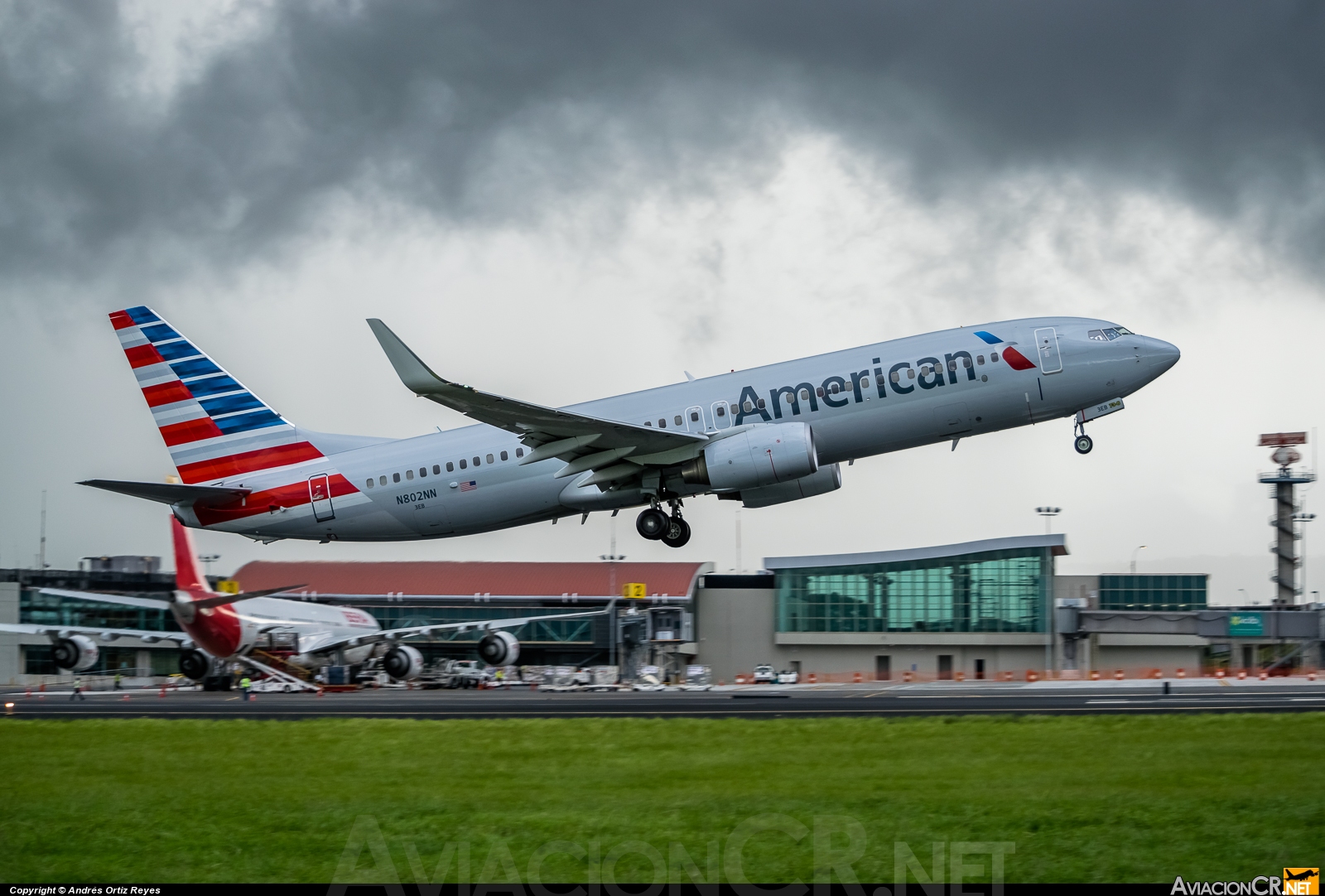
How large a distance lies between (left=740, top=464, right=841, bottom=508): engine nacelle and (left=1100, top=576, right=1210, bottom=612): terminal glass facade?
53.9 m

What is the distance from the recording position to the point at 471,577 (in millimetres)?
89750

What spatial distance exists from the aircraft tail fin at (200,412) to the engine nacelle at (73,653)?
27500 mm

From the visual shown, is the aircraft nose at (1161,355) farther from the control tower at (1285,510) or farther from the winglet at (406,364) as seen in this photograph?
the control tower at (1285,510)

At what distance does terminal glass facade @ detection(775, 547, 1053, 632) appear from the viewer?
263ft

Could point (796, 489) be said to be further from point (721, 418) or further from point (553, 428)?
point (553, 428)

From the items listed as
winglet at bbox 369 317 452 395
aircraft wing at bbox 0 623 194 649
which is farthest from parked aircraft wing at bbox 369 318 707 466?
aircraft wing at bbox 0 623 194 649

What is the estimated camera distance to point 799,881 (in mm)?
16375

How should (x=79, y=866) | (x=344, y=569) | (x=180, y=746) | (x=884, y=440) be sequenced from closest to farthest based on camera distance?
(x=79, y=866), (x=180, y=746), (x=884, y=440), (x=344, y=569)

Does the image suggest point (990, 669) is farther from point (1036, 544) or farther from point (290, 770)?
point (290, 770)

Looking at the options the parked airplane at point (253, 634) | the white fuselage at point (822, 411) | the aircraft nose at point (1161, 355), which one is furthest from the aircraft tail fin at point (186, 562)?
the aircraft nose at point (1161, 355)

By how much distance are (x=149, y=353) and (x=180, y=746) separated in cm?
1558

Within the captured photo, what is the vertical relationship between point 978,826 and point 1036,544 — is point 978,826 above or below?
below

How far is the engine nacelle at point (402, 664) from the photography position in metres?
59.2

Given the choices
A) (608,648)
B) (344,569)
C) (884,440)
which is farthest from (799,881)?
(344,569)
